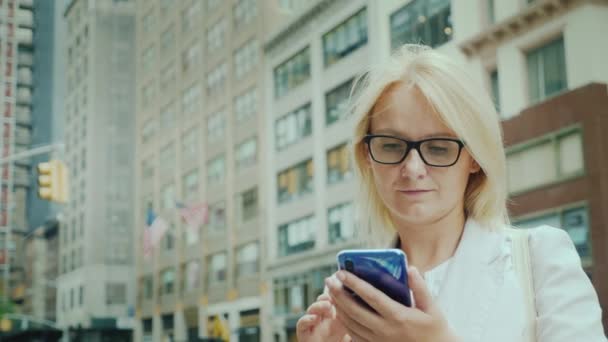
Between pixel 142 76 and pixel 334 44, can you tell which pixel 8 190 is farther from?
pixel 334 44

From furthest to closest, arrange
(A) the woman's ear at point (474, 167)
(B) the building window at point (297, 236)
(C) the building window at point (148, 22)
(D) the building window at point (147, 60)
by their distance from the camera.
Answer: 1. (B) the building window at point (297, 236)
2. (D) the building window at point (147, 60)
3. (C) the building window at point (148, 22)
4. (A) the woman's ear at point (474, 167)

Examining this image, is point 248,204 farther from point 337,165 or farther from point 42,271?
point 42,271

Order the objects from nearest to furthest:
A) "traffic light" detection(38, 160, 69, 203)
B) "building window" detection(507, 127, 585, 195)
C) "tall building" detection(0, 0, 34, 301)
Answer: "building window" detection(507, 127, 585, 195)
"traffic light" detection(38, 160, 69, 203)
"tall building" detection(0, 0, 34, 301)

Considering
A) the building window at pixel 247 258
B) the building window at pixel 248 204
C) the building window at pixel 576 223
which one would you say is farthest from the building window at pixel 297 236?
the building window at pixel 576 223

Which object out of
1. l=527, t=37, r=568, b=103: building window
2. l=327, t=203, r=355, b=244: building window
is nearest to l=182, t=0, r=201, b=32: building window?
l=327, t=203, r=355, b=244: building window

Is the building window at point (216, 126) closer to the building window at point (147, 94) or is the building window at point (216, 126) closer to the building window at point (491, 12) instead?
the building window at point (147, 94)

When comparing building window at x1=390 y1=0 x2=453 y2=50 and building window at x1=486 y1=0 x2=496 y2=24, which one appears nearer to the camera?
building window at x1=486 y1=0 x2=496 y2=24

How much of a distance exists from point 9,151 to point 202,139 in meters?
7.40

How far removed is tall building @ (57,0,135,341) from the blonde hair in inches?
552

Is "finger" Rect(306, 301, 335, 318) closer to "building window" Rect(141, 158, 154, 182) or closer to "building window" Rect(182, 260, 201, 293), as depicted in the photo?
"building window" Rect(141, 158, 154, 182)

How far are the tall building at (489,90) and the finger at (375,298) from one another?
431mm

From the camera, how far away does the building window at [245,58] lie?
20.9m

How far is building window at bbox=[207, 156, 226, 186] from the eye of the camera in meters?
20.7

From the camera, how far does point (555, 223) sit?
8.67 metres
